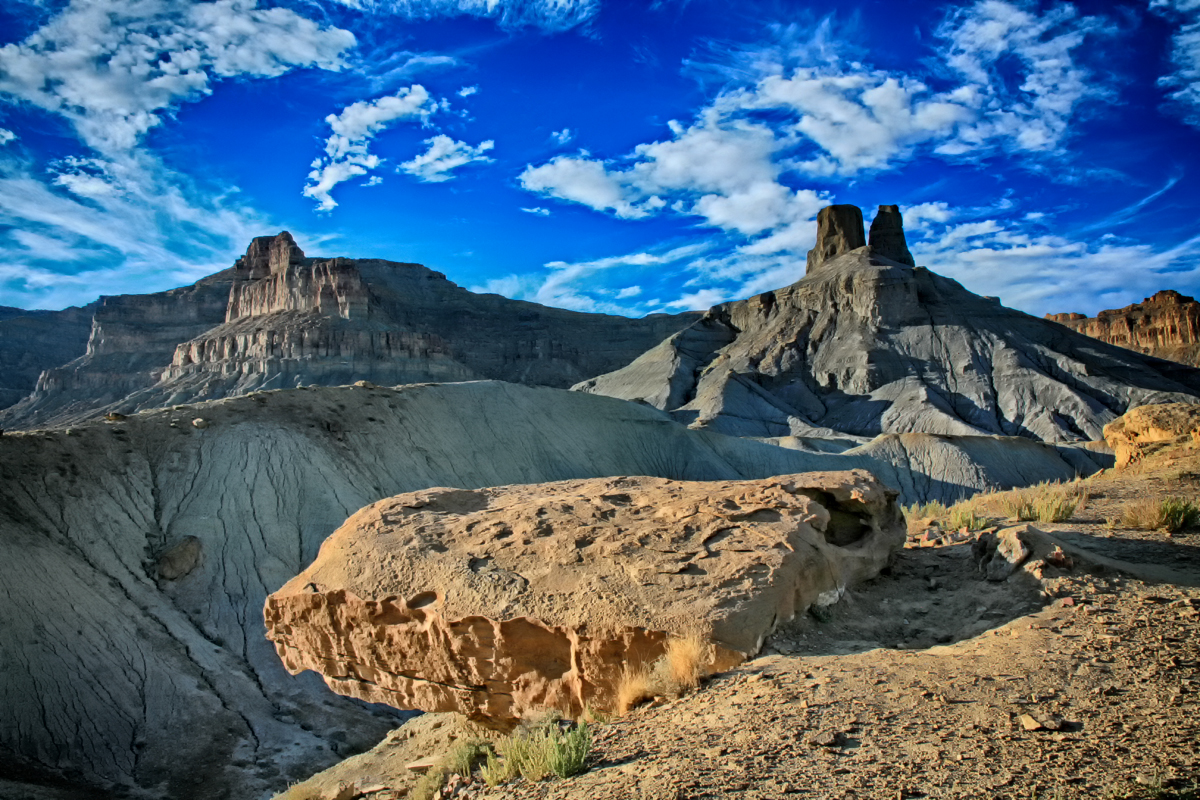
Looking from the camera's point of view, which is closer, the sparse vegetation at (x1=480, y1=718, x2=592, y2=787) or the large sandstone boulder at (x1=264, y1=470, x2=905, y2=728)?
the sparse vegetation at (x1=480, y1=718, x2=592, y2=787)

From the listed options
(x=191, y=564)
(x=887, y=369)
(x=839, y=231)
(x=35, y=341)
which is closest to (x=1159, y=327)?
(x=839, y=231)

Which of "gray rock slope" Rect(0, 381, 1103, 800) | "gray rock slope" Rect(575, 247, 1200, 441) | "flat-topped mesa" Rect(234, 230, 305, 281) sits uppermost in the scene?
"flat-topped mesa" Rect(234, 230, 305, 281)

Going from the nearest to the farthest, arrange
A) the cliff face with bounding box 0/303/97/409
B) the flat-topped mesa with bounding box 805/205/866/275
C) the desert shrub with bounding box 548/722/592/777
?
the desert shrub with bounding box 548/722/592/777 → the flat-topped mesa with bounding box 805/205/866/275 → the cliff face with bounding box 0/303/97/409

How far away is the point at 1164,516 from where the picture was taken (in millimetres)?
7406

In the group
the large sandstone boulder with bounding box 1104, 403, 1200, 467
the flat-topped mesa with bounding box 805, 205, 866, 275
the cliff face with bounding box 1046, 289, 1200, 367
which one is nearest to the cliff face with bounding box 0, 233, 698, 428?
the flat-topped mesa with bounding box 805, 205, 866, 275

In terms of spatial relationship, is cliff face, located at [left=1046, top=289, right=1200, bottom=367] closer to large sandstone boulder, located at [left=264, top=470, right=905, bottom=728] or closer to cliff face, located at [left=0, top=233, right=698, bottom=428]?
cliff face, located at [left=0, top=233, right=698, bottom=428]

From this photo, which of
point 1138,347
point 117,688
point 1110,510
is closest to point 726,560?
point 1110,510

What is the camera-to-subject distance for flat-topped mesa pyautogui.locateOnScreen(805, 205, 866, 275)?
274ft

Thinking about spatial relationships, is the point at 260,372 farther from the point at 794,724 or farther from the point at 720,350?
the point at 794,724

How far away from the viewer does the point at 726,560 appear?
5.58m

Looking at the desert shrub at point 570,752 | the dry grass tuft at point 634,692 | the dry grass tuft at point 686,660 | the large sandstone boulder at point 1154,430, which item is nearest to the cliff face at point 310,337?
the large sandstone boulder at point 1154,430

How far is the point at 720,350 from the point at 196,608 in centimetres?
6543

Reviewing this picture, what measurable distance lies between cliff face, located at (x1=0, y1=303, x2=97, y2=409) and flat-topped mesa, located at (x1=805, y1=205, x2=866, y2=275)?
99.3 meters

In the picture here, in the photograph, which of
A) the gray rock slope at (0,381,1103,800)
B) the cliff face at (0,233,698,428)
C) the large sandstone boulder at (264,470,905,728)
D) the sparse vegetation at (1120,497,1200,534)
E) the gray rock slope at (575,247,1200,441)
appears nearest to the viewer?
the large sandstone boulder at (264,470,905,728)
